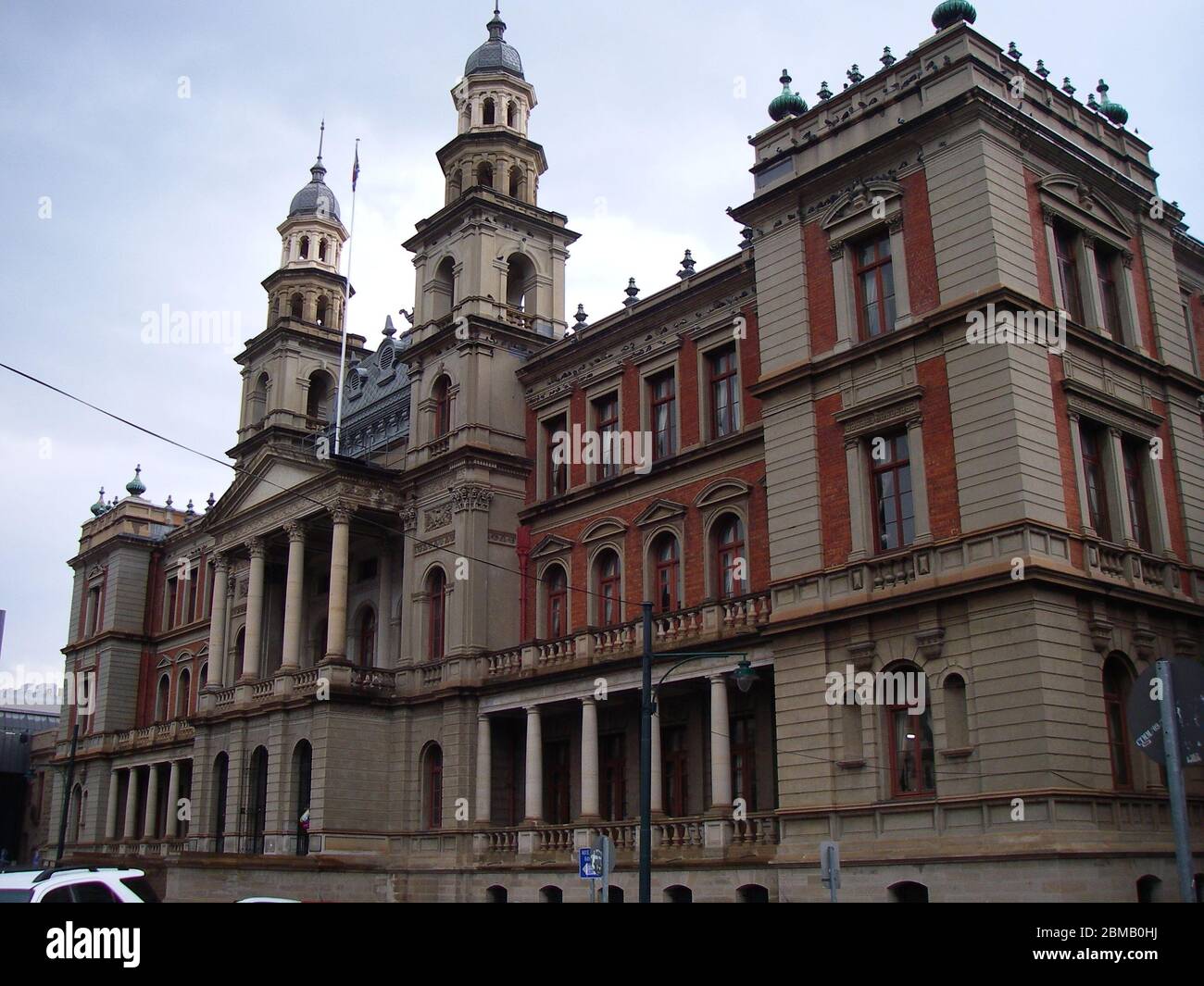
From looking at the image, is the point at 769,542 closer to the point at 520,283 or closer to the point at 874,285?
the point at 874,285

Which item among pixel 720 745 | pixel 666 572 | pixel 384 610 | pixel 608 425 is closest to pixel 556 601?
pixel 666 572

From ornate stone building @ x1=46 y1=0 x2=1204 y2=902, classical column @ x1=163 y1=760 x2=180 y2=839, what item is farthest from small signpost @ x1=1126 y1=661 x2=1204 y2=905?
classical column @ x1=163 y1=760 x2=180 y2=839

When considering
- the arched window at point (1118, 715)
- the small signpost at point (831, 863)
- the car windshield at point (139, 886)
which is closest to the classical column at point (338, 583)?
the small signpost at point (831, 863)

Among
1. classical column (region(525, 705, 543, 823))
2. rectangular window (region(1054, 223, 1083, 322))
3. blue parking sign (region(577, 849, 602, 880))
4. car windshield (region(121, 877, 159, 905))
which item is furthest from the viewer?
classical column (region(525, 705, 543, 823))

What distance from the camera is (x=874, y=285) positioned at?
28.2 meters

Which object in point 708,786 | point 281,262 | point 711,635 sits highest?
point 281,262


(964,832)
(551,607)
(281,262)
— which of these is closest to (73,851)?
(281,262)

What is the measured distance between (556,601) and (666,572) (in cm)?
514

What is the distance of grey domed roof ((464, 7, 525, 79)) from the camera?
45.8m

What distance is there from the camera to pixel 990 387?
24.8 meters

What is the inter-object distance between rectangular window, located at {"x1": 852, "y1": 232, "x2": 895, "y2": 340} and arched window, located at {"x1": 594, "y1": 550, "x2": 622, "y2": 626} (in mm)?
11868

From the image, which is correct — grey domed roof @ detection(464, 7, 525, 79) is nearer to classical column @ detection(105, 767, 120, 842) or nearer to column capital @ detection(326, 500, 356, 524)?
column capital @ detection(326, 500, 356, 524)
